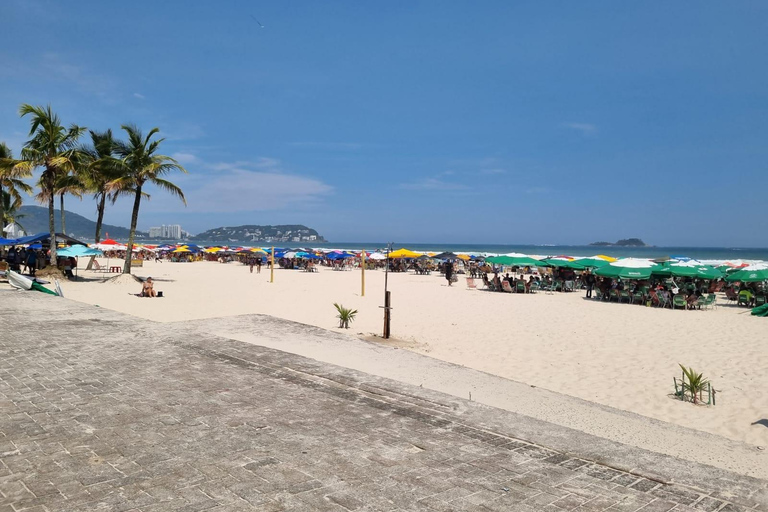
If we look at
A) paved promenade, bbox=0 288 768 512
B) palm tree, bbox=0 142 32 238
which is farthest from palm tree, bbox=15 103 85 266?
paved promenade, bbox=0 288 768 512

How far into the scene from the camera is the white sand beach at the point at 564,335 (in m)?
6.93

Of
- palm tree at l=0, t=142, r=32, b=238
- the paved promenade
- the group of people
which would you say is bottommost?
the paved promenade

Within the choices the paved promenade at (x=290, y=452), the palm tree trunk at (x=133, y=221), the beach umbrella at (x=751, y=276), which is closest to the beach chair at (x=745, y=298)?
the beach umbrella at (x=751, y=276)

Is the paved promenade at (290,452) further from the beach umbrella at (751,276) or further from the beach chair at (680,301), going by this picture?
the beach umbrella at (751,276)

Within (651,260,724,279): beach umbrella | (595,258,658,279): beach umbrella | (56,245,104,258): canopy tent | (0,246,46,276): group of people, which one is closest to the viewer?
(595,258,658,279): beach umbrella

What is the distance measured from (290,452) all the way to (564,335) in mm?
8948

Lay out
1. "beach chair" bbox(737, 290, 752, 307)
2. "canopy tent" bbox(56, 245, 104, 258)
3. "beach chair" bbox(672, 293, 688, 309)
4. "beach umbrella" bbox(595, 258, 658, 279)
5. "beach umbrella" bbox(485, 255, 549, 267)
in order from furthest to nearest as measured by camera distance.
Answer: "beach umbrella" bbox(485, 255, 549, 267)
"canopy tent" bbox(56, 245, 104, 258)
"beach umbrella" bbox(595, 258, 658, 279)
"beach chair" bbox(737, 290, 752, 307)
"beach chair" bbox(672, 293, 688, 309)

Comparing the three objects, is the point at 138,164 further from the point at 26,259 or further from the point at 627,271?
the point at 627,271

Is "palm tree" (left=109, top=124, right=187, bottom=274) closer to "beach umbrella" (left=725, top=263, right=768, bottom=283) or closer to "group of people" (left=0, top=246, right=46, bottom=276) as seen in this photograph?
"group of people" (left=0, top=246, right=46, bottom=276)

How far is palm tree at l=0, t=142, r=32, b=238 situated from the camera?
755 inches

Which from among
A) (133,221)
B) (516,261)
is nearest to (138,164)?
(133,221)

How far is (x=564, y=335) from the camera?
37.4ft

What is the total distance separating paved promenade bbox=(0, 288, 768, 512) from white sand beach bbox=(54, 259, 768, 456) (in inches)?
105

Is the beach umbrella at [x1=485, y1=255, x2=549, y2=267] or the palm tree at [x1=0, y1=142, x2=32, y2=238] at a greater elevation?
the palm tree at [x1=0, y1=142, x2=32, y2=238]
